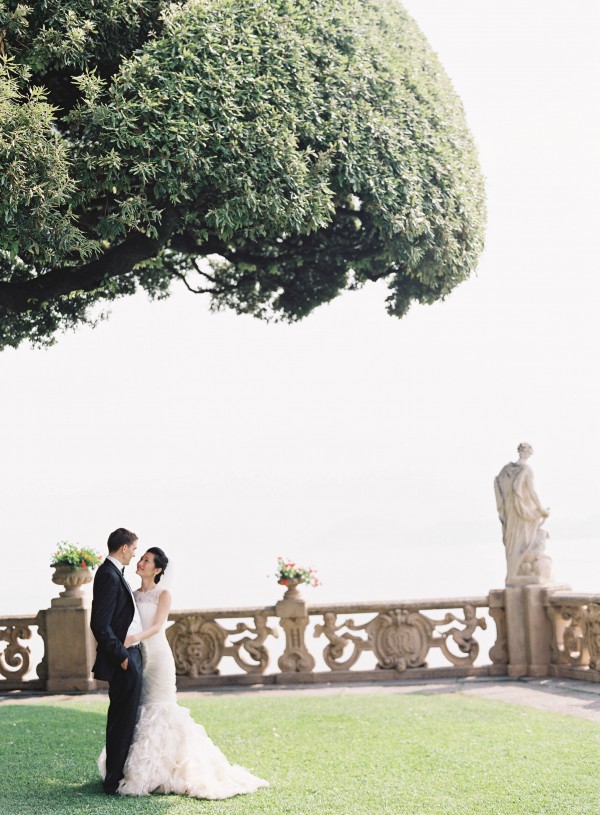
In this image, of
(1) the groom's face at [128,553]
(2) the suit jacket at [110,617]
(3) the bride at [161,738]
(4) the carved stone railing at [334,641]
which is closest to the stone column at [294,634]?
(4) the carved stone railing at [334,641]

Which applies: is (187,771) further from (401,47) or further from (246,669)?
(401,47)

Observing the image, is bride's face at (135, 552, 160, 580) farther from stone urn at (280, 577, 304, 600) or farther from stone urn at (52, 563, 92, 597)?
stone urn at (280, 577, 304, 600)

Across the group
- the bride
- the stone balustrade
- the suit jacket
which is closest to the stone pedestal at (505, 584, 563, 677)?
the stone balustrade

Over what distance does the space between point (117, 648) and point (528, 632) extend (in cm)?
715

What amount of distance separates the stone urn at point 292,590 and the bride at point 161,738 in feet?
18.7

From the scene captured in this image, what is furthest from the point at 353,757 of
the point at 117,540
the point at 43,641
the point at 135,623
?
the point at 43,641

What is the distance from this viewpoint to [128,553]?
6.82m

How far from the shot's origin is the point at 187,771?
691cm

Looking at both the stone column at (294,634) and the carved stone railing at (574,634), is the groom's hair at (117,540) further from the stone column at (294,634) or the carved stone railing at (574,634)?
the carved stone railing at (574,634)

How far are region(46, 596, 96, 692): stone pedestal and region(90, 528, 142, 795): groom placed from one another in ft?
18.7

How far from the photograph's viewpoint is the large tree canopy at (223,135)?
320 inches

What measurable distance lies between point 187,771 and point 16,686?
270 inches

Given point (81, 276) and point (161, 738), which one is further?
point (81, 276)

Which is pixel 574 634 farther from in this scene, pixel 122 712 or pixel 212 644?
pixel 122 712
